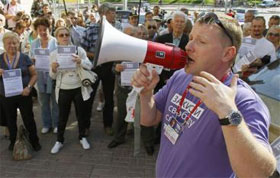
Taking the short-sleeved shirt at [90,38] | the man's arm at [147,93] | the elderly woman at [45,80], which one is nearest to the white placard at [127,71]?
the short-sleeved shirt at [90,38]

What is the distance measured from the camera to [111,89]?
4965mm

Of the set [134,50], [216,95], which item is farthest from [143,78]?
[216,95]

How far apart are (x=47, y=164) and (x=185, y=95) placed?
313 cm

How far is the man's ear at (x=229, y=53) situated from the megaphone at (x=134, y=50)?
0.71 ft

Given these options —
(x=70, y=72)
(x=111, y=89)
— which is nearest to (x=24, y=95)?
(x=70, y=72)

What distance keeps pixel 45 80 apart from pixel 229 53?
3917 millimetres

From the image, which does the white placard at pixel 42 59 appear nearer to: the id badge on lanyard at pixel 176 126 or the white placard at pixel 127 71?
the white placard at pixel 127 71

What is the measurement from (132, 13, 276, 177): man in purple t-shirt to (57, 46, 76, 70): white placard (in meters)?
2.50

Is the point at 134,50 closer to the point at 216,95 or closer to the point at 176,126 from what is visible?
the point at 176,126

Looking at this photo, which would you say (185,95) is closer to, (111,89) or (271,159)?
(271,159)

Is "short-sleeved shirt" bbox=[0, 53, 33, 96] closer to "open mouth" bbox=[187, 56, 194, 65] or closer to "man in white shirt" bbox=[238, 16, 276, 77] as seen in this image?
"man in white shirt" bbox=[238, 16, 276, 77]

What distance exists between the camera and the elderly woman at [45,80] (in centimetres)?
476

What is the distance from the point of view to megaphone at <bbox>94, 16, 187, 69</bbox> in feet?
5.32

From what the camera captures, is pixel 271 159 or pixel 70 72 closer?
pixel 271 159
